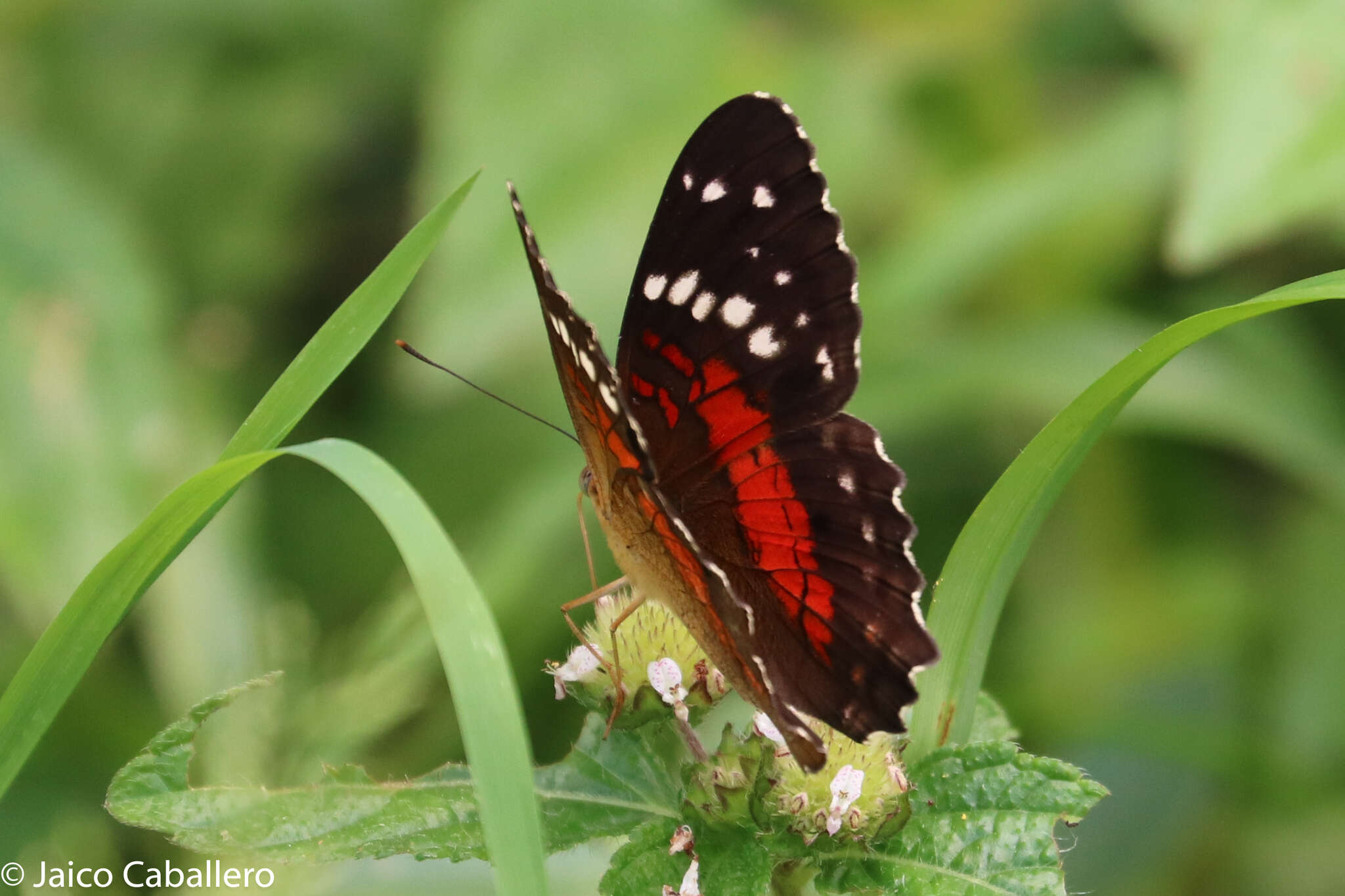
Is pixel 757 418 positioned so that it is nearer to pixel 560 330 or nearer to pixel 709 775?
pixel 560 330

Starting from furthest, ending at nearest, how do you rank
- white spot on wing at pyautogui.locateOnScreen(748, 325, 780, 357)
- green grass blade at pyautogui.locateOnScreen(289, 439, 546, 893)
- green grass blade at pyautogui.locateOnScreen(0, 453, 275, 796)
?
white spot on wing at pyautogui.locateOnScreen(748, 325, 780, 357), green grass blade at pyautogui.locateOnScreen(0, 453, 275, 796), green grass blade at pyautogui.locateOnScreen(289, 439, 546, 893)

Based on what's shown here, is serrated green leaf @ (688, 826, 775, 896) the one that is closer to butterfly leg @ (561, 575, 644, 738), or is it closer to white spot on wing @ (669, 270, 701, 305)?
butterfly leg @ (561, 575, 644, 738)

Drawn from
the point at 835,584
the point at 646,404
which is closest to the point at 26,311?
the point at 646,404

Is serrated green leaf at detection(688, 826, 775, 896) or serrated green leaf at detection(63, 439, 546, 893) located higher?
serrated green leaf at detection(63, 439, 546, 893)

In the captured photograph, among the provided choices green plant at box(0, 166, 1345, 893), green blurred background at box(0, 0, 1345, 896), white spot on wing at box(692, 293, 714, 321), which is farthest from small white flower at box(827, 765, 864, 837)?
green blurred background at box(0, 0, 1345, 896)

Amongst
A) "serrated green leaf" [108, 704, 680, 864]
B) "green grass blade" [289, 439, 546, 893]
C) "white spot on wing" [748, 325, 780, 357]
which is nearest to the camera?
"green grass blade" [289, 439, 546, 893]

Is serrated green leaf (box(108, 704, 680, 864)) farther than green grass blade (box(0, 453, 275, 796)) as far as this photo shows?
Yes
